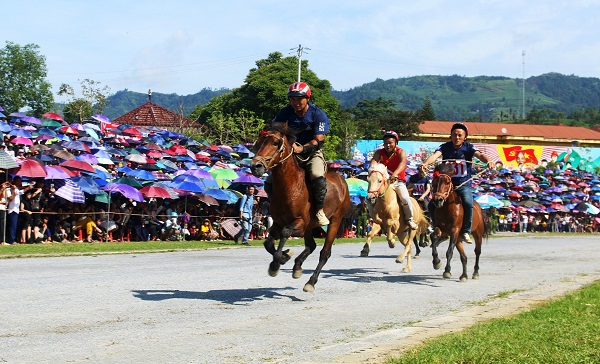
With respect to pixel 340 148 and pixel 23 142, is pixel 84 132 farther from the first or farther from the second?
pixel 340 148

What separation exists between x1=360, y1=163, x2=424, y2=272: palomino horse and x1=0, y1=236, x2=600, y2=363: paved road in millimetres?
682

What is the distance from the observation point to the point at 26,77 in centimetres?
12650

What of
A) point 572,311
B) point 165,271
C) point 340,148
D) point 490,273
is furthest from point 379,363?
point 340,148

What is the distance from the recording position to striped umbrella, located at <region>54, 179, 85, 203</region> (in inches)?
959

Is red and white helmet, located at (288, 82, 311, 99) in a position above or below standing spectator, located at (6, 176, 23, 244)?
above

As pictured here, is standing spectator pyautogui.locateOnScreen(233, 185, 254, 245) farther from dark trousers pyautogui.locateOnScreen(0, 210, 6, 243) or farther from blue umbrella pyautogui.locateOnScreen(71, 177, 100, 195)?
dark trousers pyautogui.locateOnScreen(0, 210, 6, 243)

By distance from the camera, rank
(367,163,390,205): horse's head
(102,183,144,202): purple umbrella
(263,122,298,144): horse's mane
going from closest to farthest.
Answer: (263,122,298,144): horse's mane
(367,163,390,205): horse's head
(102,183,144,202): purple umbrella

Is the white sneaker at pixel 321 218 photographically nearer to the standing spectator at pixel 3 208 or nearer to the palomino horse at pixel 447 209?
the palomino horse at pixel 447 209

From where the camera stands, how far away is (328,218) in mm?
12789

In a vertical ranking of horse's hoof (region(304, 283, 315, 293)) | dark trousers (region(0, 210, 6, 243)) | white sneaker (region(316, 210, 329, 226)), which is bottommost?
horse's hoof (region(304, 283, 315, 293))

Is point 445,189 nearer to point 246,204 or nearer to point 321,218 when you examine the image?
point 321,218

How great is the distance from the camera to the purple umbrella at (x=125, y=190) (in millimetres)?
26156

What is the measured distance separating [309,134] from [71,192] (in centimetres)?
1427

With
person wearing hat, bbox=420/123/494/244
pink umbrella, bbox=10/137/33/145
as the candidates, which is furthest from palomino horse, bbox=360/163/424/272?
pink umbrella, bbox=10/137/33/145
